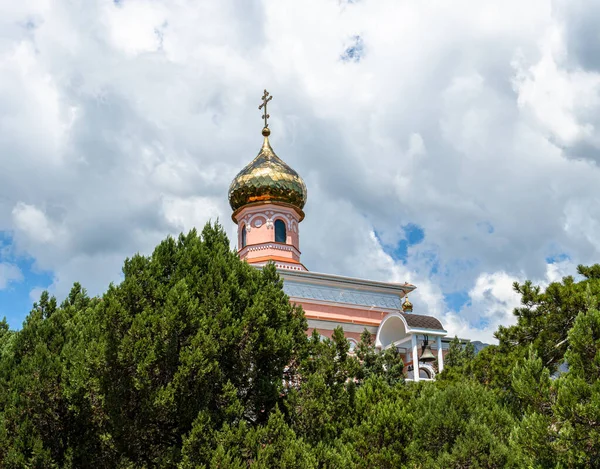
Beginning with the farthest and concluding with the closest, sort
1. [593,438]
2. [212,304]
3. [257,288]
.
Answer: [257,288], [212,304], [593,438]

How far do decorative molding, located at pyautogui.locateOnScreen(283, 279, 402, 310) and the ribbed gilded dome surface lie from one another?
4234 millimetres

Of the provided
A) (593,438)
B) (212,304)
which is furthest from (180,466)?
(593,438)

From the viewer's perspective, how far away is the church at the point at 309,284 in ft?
79.1

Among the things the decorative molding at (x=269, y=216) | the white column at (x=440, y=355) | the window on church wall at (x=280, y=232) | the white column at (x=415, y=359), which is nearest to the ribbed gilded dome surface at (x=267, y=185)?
the decorative molding at (x=269, y=216)

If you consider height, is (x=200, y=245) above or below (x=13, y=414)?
above

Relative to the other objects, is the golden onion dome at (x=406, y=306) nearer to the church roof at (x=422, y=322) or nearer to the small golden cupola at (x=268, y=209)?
the church roof at (x=422, y=322)

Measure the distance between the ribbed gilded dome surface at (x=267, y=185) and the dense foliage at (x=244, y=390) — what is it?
53.7ft

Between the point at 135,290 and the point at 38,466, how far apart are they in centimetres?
305

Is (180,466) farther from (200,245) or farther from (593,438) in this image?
(593,438)

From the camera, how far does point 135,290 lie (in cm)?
912

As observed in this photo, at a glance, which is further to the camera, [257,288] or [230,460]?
[257,288]

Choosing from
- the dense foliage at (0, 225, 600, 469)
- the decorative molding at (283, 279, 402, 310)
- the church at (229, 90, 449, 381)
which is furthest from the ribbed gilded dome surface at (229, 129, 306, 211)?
the dense foliage at (0, 225, 600, 469)

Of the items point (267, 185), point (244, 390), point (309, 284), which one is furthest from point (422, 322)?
point (244, 390)

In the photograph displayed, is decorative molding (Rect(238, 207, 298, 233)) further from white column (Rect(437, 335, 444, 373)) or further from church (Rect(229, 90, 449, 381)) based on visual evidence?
white column (Rect(437, 335, 444, 373))
